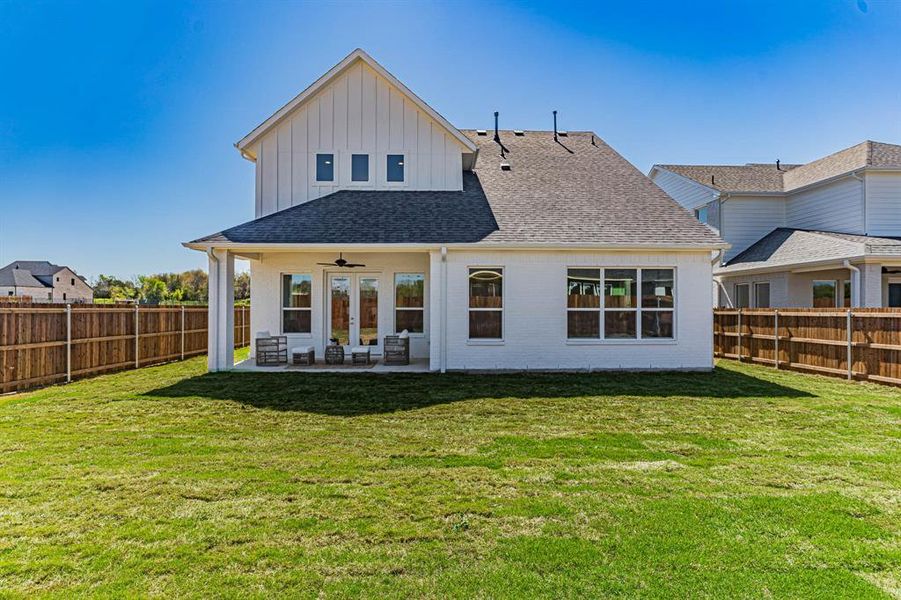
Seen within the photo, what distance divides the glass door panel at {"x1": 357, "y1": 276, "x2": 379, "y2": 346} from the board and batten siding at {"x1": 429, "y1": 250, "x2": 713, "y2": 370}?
2731mm

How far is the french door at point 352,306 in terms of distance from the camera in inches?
A: 536

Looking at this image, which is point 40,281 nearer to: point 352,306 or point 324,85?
point 324,85

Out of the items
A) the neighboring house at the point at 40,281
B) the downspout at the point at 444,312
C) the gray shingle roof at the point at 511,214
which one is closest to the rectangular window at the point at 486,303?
the downspout at the point at 444,312

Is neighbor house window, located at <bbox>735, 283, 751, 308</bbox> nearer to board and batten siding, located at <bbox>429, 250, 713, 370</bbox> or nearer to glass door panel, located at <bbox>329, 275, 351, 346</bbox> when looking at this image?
board and batten siding, located at <bbox>429, 250, 713, 370</bbox>

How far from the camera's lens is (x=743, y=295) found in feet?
59.6

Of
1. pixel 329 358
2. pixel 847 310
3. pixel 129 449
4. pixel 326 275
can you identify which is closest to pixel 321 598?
pixel 129 449

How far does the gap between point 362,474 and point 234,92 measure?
15.0 metres

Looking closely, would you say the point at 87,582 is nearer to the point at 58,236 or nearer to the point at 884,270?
the point at 884,270

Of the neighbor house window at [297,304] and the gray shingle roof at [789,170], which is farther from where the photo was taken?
the gray shingle roof at [789,170]

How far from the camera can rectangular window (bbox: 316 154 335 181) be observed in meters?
13.7

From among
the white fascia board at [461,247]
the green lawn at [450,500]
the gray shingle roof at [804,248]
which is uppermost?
the gray shingle roof at [804,248]

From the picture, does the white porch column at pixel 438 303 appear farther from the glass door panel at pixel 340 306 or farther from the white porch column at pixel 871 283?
the white porch column at pixel 871 283

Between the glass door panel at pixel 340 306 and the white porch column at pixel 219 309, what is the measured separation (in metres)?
2.84

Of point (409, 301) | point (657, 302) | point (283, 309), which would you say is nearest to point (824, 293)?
point (657, 302)
